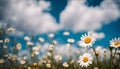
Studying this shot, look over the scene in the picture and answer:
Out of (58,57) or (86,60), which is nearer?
(86,60)

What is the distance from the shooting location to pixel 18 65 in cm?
718

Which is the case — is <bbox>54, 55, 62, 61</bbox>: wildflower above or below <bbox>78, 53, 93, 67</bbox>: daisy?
above

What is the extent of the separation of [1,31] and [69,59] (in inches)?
90.1

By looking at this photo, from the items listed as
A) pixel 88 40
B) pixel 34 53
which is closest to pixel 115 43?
pixel 88 40

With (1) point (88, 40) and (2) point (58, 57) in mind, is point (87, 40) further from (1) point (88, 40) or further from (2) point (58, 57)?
(2) point (58, 57)

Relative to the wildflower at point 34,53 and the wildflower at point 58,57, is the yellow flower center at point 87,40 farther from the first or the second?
the wildflower at point 58,57

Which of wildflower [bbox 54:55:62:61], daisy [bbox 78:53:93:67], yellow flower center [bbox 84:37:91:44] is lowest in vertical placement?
daisy [bbox 78:53:93:67]

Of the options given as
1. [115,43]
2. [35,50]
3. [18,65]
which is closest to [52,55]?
[35,50]

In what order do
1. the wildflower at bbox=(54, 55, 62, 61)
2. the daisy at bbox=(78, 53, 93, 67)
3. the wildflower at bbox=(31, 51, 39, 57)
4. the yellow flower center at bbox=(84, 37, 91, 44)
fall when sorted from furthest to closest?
the wildflower at bbox=(54, 55, 62, 61) → the wildflower at bbox=(31, 51, 39, 57) → the yellow flower center at bbox=(84, 37, 91, 44) → the daisy at bbox=(78, 53, 93, 67)

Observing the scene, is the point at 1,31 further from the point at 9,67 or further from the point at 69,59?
the point at 69,59

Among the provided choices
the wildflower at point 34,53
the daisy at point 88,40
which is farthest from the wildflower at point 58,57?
the daisy at point 88,40

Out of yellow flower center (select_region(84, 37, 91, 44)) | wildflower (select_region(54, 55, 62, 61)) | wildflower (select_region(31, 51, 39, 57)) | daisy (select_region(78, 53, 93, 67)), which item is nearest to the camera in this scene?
daisy (select_region(78, 53, 93, 67))

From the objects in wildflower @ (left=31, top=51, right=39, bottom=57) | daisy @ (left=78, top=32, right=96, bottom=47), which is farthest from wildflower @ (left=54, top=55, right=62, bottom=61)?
daisy @ (left=78, top=32, right=96, bottom=47)

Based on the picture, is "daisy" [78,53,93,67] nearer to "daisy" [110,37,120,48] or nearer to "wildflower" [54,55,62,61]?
"daisy" [110,37,120,48]
